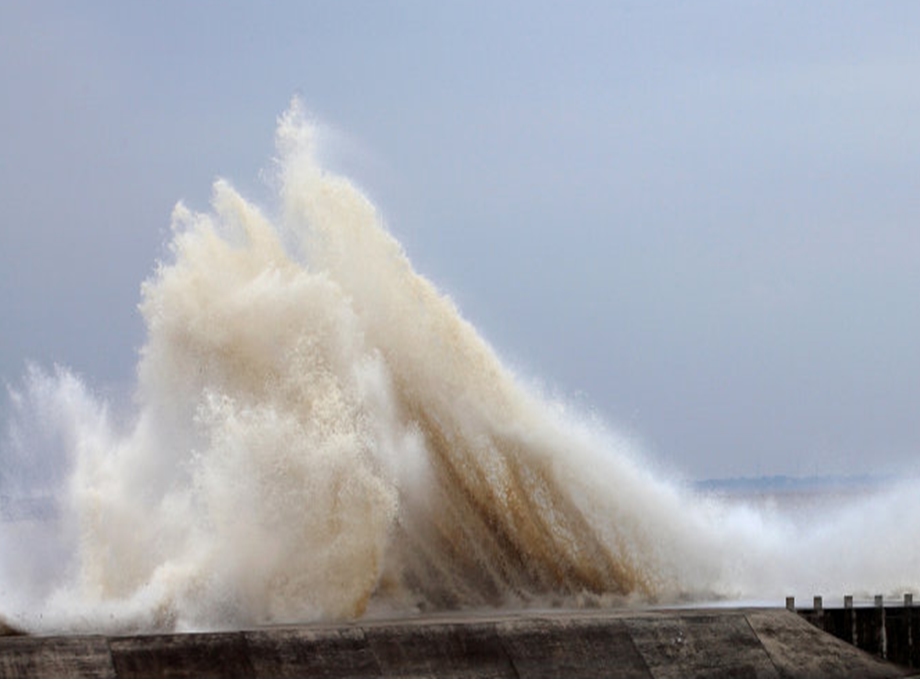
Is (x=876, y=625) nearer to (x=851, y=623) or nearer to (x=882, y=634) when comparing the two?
(x=882, y=634)

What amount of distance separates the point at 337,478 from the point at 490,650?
4944mm

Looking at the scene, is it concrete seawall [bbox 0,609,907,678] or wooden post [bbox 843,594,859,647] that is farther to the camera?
wooden post [bbox 843,594,859,647]

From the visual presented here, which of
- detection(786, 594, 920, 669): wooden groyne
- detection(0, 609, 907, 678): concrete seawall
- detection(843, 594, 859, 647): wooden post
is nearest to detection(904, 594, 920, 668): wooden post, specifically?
detection(786, 594, 920, 669): wooden groyne

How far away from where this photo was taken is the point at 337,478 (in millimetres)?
27625

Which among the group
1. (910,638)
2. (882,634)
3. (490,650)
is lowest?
(490,650)

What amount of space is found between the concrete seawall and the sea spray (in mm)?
2534

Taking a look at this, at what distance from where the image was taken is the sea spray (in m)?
27.2

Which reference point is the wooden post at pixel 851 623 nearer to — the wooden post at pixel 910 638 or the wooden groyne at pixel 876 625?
the wooden groyne at pixel 876 625

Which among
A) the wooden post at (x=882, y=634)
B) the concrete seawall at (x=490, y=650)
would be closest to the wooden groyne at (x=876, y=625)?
the wooden post at (x=882, y=634)

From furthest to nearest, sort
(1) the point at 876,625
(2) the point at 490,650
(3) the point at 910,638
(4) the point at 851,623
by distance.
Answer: (3) the point at 910,638, (1) the point at 876,625, (4) the point at 851,623, (2) the point at 490,650

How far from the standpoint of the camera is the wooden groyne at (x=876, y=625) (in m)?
26.0

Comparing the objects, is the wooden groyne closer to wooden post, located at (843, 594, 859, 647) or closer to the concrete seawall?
wooden post, located at (843, 594, 859, 647)

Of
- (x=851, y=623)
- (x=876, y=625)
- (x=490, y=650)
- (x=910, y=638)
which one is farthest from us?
(x=910, y=638)

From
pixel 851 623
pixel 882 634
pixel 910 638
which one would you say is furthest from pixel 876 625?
pixel 910 638
